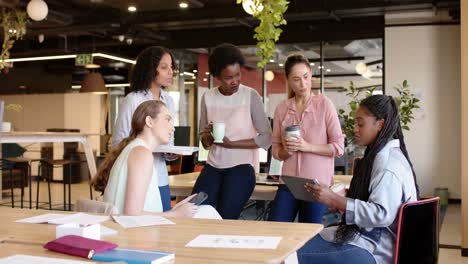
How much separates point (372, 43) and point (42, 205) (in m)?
6.56

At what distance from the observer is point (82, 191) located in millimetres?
11156

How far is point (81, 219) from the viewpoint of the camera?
2041 millimetres

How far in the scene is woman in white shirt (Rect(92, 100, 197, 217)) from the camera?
2.21 meters

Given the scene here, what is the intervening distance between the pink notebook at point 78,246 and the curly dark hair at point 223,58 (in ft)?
6.07

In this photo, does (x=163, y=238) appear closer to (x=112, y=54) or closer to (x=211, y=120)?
(x=211, y=120)

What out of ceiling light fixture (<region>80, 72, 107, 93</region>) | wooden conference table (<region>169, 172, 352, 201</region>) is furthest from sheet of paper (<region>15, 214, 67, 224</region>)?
ceiling light fixture (<region>80, 72, 107, 93</region>)

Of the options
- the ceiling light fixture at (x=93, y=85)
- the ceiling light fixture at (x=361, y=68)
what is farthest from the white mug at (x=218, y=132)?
the ceiling light fixture at (x=93, y=85)

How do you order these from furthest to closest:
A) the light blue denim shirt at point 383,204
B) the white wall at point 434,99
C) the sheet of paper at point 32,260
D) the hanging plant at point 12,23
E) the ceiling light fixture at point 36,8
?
1. the white wall at point 434,99
2. the hanging plant at point 12,23
3. the ceiling light fixture at point 36,8
4. the light blue denim shirt at point 383,204
5. the sheet of paper at point 32,260

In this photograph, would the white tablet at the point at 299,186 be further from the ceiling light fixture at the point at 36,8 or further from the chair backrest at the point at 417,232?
the ceiling light fixture at the point at 36,8

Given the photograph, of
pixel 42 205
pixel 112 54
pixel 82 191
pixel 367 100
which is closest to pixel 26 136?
pixel 42 205

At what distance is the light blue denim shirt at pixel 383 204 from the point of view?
2.25 meters

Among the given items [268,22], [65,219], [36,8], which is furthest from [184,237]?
[36,8]

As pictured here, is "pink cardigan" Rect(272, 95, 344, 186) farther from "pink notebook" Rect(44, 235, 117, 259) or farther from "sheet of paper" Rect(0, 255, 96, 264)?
"sheet of paper" Rect(0, 255, 96, 264)

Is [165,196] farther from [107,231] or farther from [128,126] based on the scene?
[107,231]
